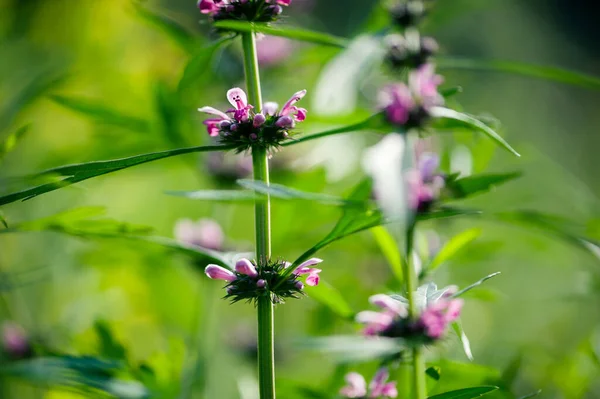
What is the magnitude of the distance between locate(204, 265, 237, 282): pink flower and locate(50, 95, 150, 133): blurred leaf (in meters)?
0.38

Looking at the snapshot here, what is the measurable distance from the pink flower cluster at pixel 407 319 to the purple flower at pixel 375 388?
0.05 meters

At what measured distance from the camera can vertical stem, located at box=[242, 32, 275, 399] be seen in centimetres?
67

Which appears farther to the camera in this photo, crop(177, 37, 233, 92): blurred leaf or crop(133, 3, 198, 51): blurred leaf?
crop(133, 3, 198, 51): blurred leaf

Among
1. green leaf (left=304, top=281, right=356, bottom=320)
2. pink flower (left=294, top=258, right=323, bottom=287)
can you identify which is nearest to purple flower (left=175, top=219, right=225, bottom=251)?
green leaf (left=304, top=281, right=356, bottom=320)

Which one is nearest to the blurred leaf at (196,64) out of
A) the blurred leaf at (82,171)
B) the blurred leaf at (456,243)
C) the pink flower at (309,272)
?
the blurred leaf at (82,171)

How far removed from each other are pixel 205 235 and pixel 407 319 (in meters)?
0.71

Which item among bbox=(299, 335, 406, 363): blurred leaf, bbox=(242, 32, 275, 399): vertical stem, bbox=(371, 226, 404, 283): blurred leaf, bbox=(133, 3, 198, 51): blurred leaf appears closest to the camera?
bbox=(299, 335, 406, 363): blurred leaf

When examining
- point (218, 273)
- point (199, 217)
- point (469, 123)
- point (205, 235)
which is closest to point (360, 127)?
point (469, 123)

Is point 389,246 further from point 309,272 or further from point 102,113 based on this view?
point 102,113

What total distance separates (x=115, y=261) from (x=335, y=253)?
1.72ft

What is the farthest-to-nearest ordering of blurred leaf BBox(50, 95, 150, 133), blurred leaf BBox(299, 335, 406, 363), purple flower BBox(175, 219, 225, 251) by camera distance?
purple flower BBox(175, 219, 225, 251)
blurred leaf BBox(50, 95, 150, 133)
blurred leaf BBox(299, 335, 406, 363)

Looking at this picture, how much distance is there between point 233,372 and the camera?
1896mm

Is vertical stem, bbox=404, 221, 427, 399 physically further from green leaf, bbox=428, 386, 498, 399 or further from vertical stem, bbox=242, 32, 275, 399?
vertical stem, bbox=242, 32, 275, 399

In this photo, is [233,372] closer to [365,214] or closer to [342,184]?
[342,184]
